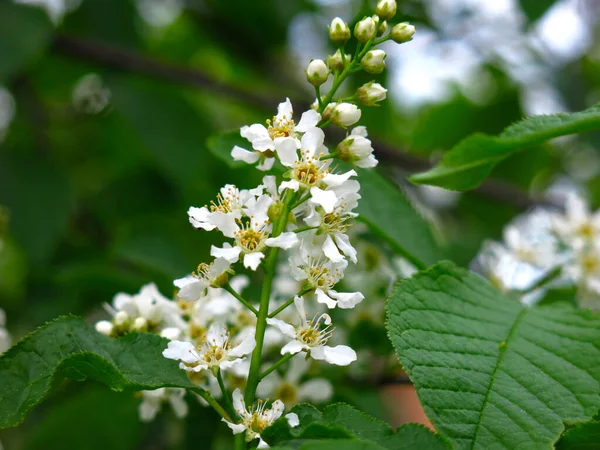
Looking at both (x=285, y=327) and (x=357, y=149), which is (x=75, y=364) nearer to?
(x=285, y=327)

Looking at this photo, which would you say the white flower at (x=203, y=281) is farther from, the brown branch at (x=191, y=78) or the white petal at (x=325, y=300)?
the brown branch at (x=191, y=78)

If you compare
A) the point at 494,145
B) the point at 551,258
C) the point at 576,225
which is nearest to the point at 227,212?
the point at 494,145

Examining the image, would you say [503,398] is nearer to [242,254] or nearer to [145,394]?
[242,254]

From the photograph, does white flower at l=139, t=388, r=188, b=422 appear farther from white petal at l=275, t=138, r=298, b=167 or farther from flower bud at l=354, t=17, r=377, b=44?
flower bud at l=354, t=17, r=377, b=44

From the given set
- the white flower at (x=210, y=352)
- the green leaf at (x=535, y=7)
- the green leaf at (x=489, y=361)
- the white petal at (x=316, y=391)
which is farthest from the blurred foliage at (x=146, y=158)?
the white flower at (x=210, y=352)


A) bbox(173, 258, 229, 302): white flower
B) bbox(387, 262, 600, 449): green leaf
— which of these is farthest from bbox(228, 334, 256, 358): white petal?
bbox(387, 262, 600, 449): green leaf

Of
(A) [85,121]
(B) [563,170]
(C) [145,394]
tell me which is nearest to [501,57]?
(B) [563,170]
